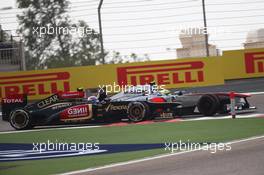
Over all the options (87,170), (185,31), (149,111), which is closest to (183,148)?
(87,170)

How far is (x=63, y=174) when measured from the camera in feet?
26.8

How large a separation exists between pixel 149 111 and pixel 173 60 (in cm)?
526

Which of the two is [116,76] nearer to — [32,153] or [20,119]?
[20,119]

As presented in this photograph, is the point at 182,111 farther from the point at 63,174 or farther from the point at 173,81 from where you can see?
the point at 63,174

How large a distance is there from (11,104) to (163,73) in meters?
5.84

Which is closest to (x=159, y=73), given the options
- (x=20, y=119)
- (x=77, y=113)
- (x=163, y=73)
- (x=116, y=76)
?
(x=163, y=73)

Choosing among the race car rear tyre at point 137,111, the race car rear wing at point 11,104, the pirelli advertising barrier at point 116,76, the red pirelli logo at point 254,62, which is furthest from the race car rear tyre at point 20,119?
the red pirelli logo at point 254,62

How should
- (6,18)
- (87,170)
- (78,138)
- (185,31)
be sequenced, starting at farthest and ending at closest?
(6,18) → (185,31) → (78,138) → (87,170)

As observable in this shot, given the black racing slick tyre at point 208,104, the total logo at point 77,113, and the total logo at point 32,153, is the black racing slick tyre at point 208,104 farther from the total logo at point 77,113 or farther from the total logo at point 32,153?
the total logo at point 32,153

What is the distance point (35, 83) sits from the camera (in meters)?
21.1

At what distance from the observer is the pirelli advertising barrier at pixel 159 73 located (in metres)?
20.2

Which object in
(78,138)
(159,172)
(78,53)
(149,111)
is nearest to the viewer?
(159,172)

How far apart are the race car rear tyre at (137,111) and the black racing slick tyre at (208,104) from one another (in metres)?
1.39

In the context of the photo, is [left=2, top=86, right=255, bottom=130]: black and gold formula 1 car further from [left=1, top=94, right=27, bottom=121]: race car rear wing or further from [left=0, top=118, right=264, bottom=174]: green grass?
[left=0, top=118, right=264, bottom=174]: green grass
